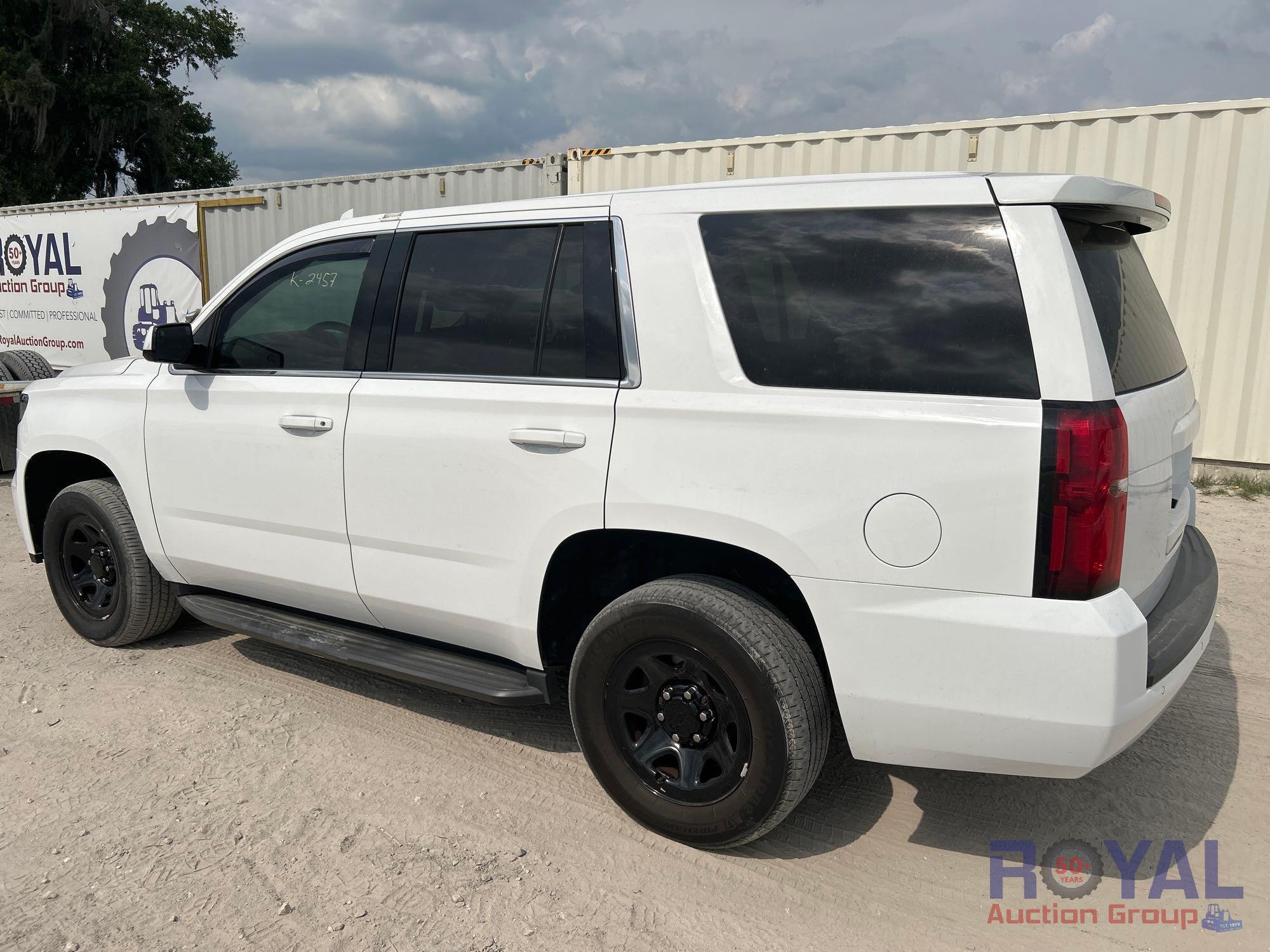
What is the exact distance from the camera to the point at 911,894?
268 centimetres

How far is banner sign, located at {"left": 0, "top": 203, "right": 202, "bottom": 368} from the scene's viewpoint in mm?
13086

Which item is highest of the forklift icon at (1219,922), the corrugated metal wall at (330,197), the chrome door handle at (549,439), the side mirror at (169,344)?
the corrugated metal wall at (330,197)

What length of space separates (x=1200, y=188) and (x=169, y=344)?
310 inches

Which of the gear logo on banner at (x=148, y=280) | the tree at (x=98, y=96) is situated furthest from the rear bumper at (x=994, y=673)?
the tree at (x=98, y=96)

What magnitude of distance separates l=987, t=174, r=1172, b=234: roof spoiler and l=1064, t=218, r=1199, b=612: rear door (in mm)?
50

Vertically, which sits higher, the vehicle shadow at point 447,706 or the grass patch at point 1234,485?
the grass patch at point 1234,485

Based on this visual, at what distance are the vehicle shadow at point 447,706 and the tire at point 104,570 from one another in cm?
49

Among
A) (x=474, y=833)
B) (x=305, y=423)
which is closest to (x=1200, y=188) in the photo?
(x=305, y=423)

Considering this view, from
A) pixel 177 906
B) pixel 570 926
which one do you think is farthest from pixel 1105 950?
pixel 177 906

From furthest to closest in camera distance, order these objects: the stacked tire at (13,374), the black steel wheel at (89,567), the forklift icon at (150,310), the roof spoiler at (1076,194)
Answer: the forklift icon at (150,310)
the stacked tire at (13,374)
the black steel wheel at (89,567)
the roof spoiler at (1076,194)

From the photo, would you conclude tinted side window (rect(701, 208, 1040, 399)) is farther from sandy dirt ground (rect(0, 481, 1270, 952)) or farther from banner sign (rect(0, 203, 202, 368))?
banner sign (rect(0, 203, 202, 368))

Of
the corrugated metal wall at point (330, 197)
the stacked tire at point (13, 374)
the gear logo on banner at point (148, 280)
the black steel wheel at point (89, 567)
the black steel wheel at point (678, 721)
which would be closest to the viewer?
the black steel wheel at point (678, 721)

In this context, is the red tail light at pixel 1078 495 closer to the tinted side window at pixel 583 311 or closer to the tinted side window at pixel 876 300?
the tinted side window at pixel 876 300

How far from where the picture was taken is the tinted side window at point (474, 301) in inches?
121
